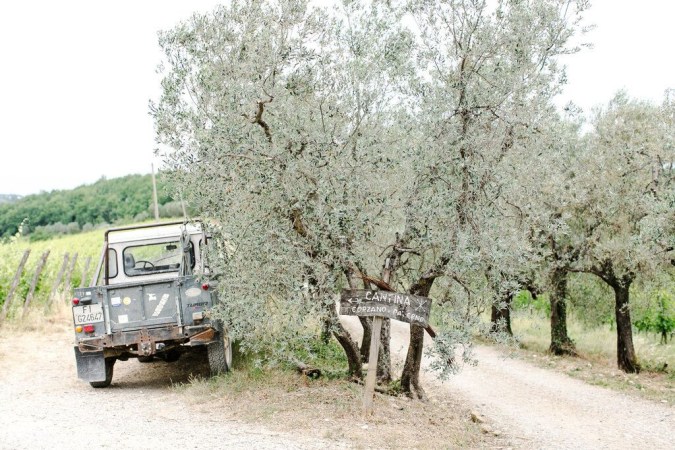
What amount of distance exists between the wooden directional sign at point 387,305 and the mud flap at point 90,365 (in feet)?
17.2

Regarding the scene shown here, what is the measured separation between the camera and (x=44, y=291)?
24.6m

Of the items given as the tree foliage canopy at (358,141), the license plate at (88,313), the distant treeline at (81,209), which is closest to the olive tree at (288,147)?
the tree foliage canopy at (358,141)

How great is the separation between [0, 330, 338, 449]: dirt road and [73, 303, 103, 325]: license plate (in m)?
1.42

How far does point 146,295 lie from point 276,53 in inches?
202

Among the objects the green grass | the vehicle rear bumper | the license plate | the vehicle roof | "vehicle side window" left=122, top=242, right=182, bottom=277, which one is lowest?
the green grass

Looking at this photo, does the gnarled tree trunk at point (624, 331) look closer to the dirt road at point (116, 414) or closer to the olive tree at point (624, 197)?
the olive tree at point (624, 197)

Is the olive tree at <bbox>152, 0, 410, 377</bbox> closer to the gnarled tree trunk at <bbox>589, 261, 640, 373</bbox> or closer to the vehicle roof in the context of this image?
the vehicle roof

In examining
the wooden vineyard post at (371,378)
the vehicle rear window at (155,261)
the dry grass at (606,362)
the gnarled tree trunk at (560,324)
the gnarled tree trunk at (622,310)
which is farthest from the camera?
the gnarled tree trunk at (560,324)

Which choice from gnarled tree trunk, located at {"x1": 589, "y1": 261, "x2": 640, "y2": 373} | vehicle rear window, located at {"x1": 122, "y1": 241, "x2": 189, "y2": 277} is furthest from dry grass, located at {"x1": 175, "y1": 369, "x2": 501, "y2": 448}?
gnarled tree trunk, located at {"x1": 589, "y1": 261, "x2": 640, "y2": 373}

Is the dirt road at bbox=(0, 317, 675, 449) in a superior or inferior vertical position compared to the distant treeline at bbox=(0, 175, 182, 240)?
inferior

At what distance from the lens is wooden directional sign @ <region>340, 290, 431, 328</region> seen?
10.1 m

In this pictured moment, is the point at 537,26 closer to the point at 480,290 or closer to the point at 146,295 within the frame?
the point at 480,290

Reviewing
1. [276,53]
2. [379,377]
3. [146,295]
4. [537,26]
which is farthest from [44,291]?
[537,26]

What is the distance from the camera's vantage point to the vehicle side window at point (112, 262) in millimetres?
13891
